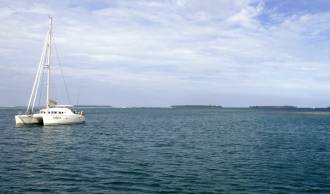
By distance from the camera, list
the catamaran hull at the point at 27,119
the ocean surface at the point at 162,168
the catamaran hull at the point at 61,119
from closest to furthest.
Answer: the ocean surface at the point at 162,168 < the catamaran hull at the point at 61,119 < the catamaran hull at the point at 27,119

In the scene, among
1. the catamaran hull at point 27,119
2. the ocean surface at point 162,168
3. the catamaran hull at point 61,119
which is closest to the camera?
the ocean surface at point 162,168

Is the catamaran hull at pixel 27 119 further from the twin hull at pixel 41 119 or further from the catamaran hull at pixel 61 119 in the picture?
the catamaran hull at pixel 61 119

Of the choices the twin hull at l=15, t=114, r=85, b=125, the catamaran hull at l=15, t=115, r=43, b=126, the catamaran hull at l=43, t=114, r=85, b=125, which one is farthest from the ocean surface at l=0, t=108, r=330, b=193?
the catamaran hull at l=15, t=115, r=43, b=126

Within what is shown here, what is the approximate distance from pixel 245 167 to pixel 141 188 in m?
13.3

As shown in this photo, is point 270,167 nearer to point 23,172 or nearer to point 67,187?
point 67,187

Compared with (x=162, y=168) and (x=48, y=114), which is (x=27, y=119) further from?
(x=162, y=168)

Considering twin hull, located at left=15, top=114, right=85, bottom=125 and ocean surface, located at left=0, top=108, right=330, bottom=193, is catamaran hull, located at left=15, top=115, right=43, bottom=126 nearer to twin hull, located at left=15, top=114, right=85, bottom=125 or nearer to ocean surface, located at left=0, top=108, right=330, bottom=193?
twin hull, located at left=15, top=114, right=85, bottom=125

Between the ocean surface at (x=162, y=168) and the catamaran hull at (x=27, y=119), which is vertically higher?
the catamaran hull at (x=27, y=119)

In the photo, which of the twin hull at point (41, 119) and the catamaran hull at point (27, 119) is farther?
the catamaran hull at point (27, 119)

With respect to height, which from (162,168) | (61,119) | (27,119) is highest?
(61,119)

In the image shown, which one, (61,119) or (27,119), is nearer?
(27,119)

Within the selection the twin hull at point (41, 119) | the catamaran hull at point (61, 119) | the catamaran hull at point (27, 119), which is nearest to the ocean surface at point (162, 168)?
the catamaran hull at point (61, 119)

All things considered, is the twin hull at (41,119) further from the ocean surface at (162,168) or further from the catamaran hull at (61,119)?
the ocean surface at (162,168)

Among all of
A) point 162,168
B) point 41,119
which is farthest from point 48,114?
point 162,168
